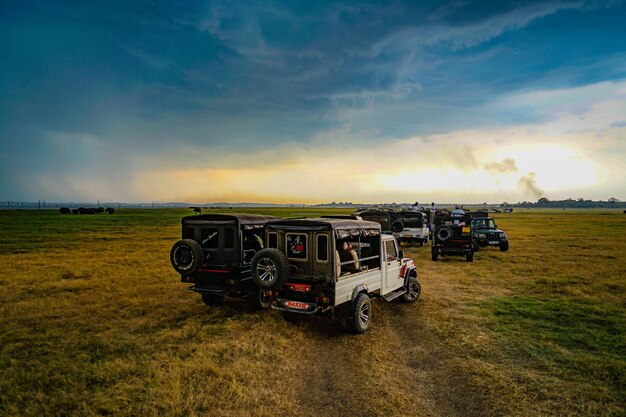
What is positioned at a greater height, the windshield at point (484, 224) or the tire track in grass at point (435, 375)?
the windshield at point (484, 224)

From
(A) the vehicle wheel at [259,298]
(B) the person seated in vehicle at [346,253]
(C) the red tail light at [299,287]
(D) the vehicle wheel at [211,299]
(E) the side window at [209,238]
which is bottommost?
(D) the vehicle wheel at [211,299]

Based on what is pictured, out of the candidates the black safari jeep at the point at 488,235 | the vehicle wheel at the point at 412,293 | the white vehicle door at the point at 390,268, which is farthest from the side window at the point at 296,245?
the black safari jeep at the point at 488,235

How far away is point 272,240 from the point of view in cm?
999

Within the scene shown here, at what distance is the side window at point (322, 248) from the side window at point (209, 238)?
3.84 m

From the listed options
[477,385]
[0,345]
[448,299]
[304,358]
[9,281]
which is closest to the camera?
[477,385]

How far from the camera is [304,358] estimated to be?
8039 millimetres

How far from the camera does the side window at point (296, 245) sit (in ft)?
30.7

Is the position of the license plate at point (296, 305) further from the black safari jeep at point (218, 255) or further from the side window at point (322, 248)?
the black safari jeep at point (218, 255)

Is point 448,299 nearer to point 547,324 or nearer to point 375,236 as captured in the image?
point 547,324

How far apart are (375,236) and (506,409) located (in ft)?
17.8

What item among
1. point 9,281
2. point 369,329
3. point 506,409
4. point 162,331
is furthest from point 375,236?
point 9,281

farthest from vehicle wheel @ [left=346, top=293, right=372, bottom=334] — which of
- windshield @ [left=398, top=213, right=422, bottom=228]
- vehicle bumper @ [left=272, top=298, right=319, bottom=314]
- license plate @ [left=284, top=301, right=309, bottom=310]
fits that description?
windshield @ [left=398, top=213, right=422, bottom=228]

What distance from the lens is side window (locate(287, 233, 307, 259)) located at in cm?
934

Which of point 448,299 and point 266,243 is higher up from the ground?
point 266,243
